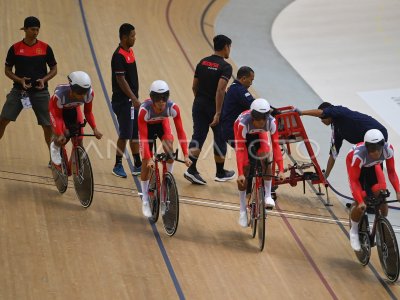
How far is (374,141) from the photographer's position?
6.46 metres

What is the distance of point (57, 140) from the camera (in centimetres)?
730

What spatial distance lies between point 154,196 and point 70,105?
104cm

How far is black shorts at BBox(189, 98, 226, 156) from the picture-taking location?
8.12m

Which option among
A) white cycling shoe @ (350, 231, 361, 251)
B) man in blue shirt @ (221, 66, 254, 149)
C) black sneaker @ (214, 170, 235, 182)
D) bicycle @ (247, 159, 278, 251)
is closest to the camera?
bicycle @ (247, 159, 278, 251)

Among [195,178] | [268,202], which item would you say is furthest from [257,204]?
[195,178]

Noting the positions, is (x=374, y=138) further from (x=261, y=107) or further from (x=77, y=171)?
(x=77, y=171)

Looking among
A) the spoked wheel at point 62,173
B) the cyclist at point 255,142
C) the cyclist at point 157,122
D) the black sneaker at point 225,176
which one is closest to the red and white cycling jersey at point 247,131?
the cyclist at point 255,142

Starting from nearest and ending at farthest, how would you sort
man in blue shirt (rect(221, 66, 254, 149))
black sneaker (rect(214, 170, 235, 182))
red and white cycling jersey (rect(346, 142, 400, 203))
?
red and white cycling jersey (rect(346, 142, 400, 203)), man in blue shirt (rect(221, 66, 254, 149)), black sneaker (rect(214, 170, 235, 182))

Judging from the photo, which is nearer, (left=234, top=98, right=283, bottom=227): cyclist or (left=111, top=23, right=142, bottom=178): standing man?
(left=234, top=98, right=283, bottom=227): cyclist

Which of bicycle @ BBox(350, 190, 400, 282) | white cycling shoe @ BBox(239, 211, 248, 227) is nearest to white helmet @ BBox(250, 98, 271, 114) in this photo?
white cycling shoe @ BBox(239, 211, 248, 227)

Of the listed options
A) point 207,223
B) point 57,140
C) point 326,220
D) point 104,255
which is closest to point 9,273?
point 104,255

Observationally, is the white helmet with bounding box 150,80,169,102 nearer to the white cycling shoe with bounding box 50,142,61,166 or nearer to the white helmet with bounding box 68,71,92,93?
the white helmet with bounding box 68,71,92,93

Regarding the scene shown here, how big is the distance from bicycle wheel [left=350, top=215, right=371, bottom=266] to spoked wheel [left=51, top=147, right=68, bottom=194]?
2.55 meters

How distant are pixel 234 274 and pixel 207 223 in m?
0.92
